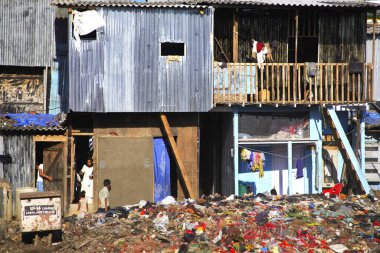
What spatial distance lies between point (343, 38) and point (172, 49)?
5.40m

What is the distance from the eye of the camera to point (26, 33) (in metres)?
23.4

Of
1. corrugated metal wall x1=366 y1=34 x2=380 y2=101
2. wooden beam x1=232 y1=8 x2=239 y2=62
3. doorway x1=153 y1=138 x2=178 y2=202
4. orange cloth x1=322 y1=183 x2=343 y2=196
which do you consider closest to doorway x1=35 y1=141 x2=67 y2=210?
doorway x1=153 y1=138 x2=178 y2=202

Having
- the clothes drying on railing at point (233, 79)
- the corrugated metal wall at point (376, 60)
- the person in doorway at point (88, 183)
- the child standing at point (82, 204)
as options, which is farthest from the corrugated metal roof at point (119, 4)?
the corrugated metal wall at point (376, 60)

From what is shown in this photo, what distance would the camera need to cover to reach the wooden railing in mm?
20641

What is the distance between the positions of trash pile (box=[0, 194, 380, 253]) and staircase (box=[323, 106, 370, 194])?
1.02 meters

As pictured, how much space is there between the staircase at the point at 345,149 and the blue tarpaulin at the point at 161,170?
16.4ft

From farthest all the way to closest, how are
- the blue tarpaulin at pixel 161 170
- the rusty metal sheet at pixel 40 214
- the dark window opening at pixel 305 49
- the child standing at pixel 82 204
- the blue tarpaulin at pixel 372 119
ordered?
the blue tarpaulin at pixel 372 119, the dark window opening at pixel 305 49, the blue tarpaulin at pixel 161 170, the child standing at pixel 82 204, the rusty metal sheet at pixel 40 214

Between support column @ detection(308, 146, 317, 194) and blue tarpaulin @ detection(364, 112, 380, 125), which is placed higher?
blue tarpaulin @ detection(364, 112, 380, 125)

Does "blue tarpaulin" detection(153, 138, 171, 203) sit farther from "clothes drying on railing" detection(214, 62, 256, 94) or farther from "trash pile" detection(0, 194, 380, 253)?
"clothes drying on railing" detection(214, 62, 256, 94)

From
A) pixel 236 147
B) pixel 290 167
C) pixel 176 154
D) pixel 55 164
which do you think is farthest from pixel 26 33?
pixel 290 167

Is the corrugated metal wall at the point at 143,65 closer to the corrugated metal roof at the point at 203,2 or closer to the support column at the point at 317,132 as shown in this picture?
the corrugated metal roof at the point at 203,2

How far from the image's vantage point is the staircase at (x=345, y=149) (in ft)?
67.1

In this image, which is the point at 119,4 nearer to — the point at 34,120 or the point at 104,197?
the point at 34,120

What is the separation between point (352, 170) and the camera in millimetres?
21016
